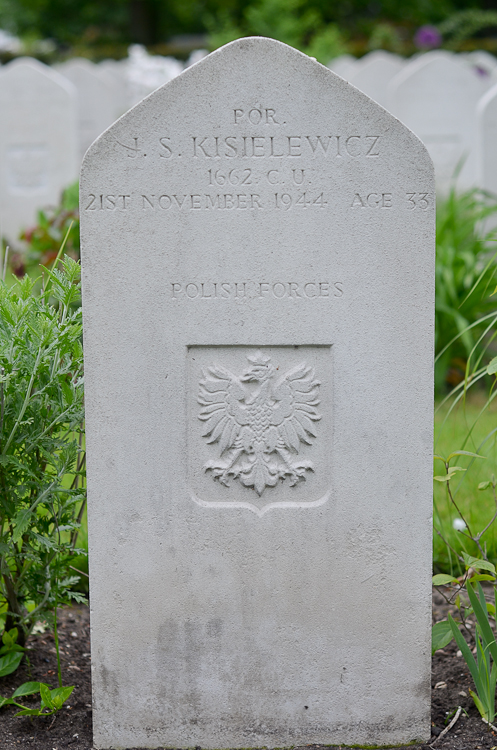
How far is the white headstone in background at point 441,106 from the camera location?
24.5 feet

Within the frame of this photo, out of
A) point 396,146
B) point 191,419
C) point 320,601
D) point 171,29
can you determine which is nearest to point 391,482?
point 320,601

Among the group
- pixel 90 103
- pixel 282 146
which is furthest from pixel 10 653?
pixel 90 103

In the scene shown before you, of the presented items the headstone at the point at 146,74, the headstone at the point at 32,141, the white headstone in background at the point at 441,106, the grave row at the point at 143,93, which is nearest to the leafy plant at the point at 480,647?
the grave row at the point at 143,93

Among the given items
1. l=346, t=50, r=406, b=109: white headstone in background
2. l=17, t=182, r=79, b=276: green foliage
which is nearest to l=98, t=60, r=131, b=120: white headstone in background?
l=346, t=50, r=406, b=109: white headstone in background

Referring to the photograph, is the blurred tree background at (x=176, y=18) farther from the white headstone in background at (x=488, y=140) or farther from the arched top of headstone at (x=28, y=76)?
the white headstone in background at (x=488, y=140)

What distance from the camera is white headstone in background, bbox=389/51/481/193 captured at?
7.47 m

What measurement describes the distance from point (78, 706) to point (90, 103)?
32.5 ft

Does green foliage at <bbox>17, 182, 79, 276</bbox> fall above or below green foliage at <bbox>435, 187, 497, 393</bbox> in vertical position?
above

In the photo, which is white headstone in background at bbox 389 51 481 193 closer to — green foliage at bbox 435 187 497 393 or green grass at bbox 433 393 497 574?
green foliage at bbox 435 187 497 393

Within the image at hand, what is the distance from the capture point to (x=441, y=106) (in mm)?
7527

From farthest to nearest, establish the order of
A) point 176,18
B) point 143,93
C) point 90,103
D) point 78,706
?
point 176,18 → point 90,103 → point 143,93 → point 78,706

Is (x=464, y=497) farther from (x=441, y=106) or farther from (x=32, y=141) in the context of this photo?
(x=32, y=141)

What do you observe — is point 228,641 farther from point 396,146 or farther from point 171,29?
point 171,29

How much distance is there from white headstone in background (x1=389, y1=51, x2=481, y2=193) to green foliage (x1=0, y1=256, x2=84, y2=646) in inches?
239
